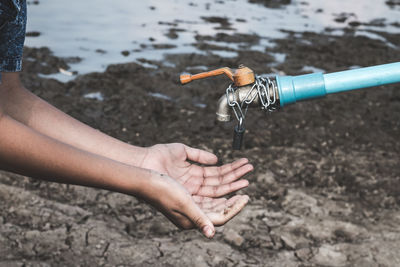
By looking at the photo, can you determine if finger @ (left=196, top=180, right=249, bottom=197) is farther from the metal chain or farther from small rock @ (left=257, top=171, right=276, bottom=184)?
small rock @ (left=257, top=171, right=276, bottom=184)

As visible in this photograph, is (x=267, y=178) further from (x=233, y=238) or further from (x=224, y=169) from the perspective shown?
(x=224, y=169)

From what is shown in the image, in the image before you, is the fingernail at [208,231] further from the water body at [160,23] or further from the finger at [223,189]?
the water body at [160,23]

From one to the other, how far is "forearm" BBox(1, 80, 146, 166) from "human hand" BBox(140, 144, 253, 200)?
3.2 inches

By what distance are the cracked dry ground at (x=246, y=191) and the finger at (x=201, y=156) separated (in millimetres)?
725

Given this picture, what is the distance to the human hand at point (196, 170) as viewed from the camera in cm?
197

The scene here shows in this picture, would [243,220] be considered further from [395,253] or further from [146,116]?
[146,116]

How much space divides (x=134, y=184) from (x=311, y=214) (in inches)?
69.1

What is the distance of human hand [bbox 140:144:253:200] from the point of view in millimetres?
1974

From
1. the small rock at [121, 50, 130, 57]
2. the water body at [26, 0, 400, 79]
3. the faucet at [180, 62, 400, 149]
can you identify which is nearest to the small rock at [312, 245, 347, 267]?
the faucet at [180, 62, 400, 149]

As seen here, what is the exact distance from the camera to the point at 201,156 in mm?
2100

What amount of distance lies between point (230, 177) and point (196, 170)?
180 mm

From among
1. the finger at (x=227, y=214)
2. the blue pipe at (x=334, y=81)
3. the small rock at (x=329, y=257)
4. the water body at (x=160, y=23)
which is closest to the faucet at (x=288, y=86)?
the blue pipe at (x=334, y=81)

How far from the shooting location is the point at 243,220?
285 cm

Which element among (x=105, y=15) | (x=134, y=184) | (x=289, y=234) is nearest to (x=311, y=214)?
(x=289, y=234)
